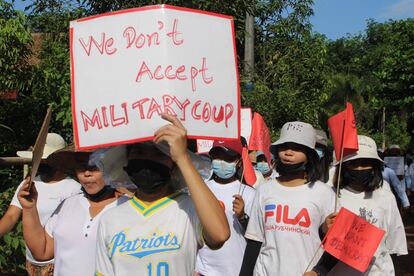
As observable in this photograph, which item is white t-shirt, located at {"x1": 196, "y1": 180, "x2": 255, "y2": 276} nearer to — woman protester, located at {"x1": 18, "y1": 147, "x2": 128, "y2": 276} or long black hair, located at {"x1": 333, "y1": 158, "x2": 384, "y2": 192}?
long black hair, located at {"x1": 333, "y1": 158, "x2": 384, "y2": 192}

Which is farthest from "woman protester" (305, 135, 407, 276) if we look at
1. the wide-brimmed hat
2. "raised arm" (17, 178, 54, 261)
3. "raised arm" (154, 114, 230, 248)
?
"raised arm" (154, 114, 230, 248)

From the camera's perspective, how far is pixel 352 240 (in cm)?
417

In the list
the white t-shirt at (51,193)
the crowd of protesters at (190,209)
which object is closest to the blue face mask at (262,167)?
the crowd of protesters at (190,209)

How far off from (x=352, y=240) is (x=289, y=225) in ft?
1.40

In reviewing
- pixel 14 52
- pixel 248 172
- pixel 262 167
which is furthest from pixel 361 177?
pixel 14 52

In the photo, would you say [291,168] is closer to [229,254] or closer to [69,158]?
[229,254]

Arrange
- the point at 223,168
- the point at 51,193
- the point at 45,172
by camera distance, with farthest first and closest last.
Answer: the point at 223,168 → the point at 45,172 → the point at 51,193

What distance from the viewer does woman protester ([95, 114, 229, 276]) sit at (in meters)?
2.58

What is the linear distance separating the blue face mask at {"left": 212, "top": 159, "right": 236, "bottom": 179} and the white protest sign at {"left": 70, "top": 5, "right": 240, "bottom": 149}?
2.76 m

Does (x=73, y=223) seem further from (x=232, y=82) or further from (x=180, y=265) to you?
(x=232, y=82)

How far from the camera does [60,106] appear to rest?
24.2 ft

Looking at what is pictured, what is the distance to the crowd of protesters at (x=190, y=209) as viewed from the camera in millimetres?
2715

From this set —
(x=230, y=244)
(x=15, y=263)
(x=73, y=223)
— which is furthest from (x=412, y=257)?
(x=73, y=223)

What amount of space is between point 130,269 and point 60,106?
4.95 metres
